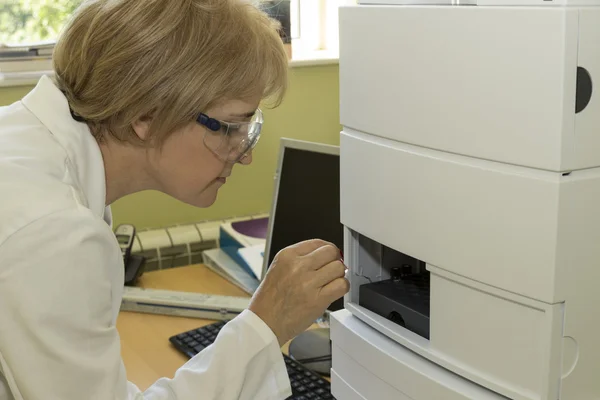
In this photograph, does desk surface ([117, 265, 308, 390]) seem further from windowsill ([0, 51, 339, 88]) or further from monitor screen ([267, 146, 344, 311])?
windowsill ([0, 51, 339, 88])

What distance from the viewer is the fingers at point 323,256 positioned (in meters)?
1.02

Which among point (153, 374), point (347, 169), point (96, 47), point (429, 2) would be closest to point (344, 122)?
point (347, 169)

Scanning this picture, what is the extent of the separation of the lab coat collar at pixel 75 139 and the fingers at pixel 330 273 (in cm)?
30

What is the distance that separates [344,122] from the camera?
92 cm

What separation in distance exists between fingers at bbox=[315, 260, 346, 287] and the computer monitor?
1.32ft

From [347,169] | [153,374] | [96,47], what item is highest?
[96,47]

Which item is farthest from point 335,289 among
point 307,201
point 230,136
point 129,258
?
point 129,258

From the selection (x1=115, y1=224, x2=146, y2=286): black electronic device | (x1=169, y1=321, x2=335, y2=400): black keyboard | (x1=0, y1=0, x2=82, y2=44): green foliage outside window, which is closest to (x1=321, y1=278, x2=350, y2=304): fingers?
(x1=169, y1=321, x2=335, y2=400): black keyboard

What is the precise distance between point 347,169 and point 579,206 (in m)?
0.33

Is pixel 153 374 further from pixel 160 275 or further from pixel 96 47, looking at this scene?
pixel 96 47

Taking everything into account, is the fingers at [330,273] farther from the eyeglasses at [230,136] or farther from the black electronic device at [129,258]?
the black electronic device at [129,258]

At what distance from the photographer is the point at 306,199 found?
157cm

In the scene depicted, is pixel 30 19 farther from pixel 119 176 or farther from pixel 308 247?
pixel 308 247

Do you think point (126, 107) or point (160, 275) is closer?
point (126, 107)
